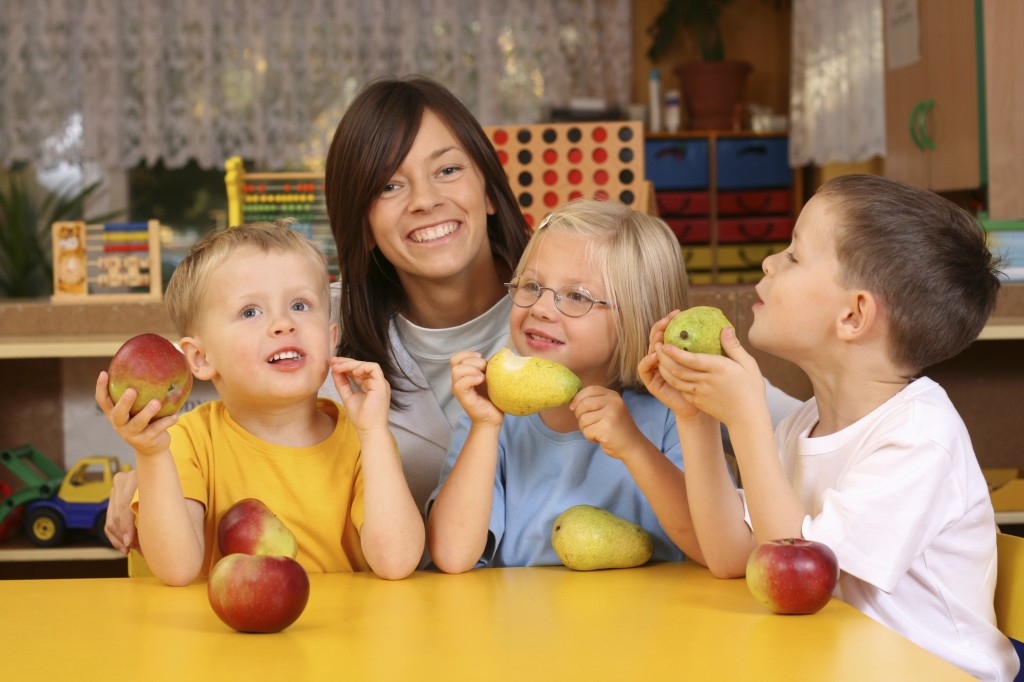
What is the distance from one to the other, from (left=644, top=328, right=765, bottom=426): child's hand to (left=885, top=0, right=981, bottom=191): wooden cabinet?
2596 millimetres

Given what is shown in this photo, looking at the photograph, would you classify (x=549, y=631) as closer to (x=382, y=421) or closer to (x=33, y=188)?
(x=382, y=421)

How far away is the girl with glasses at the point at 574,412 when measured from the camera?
4.37ft

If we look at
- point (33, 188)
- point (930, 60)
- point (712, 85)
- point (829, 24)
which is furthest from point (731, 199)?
point (33, 188)

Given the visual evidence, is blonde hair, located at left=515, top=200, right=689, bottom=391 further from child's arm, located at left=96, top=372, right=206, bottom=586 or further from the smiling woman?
child's arm, located at left=96, top=372, right=206, bottom=586

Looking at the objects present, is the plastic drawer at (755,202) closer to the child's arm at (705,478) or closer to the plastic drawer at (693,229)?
the plastic drawer at (693,229)

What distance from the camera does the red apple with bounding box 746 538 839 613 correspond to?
986 millimetres

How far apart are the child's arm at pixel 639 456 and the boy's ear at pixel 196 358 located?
1.51 ft

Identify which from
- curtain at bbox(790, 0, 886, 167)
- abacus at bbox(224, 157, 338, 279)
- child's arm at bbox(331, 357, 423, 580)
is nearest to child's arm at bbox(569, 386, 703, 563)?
child's arm at bbox(331, 357, 423, 580)

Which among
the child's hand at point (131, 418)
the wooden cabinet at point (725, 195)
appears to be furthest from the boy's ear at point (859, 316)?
the wooden cabinet at point (725, 195)

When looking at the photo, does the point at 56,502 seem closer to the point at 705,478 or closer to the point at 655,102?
the point at 705,478

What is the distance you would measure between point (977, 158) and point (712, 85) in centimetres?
277

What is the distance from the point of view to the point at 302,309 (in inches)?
54.3

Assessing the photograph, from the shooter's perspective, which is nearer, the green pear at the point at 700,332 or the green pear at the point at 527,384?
the green pear at the point at 700,332

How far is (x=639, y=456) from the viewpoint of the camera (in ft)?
4.29
